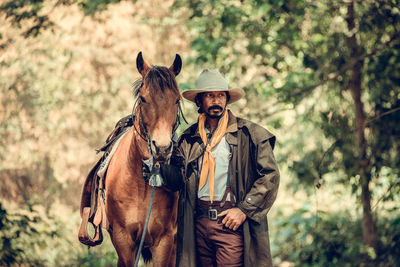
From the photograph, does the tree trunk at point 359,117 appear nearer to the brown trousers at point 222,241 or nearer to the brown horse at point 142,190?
the brown trousers at point 222,241

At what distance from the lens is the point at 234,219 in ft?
12.0

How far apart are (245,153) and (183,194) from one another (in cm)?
58

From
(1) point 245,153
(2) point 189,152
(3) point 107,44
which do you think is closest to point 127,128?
(2) point 189,152

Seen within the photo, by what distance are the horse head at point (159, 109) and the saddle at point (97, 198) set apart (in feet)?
3.37

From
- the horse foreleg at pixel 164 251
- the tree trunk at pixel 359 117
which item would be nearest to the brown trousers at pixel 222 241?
the horse foreleg at pixel 164 251

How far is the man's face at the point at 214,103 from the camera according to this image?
12.9 feet

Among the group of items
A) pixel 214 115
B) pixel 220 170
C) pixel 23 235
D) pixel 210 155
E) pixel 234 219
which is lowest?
pixel 23 235

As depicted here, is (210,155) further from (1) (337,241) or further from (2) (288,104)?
(1) (337,241)

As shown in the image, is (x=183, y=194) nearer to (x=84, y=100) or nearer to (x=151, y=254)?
(x=151, y=254)

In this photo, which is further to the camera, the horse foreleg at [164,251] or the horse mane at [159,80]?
the horse foreleg at [164,251]

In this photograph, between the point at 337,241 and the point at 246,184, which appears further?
the point at 337,241

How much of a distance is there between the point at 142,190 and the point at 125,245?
1.58 ft

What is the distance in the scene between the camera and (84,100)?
453 inches

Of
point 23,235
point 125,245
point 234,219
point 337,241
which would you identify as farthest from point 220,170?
point 23,235
